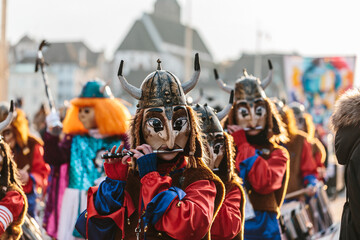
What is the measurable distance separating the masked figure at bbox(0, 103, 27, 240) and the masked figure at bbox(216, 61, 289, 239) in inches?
79.8

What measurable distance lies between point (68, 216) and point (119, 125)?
3.48ft

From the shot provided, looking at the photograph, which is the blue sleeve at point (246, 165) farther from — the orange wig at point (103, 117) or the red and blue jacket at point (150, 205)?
the red and blue jacket at point (150, 205)

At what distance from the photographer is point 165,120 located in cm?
363

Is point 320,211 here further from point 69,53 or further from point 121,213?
point 69,53

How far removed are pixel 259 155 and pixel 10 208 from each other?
233 centimetres

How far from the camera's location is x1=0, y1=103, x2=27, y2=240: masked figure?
438cm

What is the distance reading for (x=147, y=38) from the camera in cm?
7812

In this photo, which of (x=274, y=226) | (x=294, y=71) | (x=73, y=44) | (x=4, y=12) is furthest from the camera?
(x=73, y=44)

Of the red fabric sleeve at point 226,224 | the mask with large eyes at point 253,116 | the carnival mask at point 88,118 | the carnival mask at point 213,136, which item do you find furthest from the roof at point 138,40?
the red fabric sleeve at point 226,224

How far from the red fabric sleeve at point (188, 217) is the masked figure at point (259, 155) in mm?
2183

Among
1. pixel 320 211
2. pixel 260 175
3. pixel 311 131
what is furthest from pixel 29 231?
pixel 311 131

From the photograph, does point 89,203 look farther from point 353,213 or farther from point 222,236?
point 353,213

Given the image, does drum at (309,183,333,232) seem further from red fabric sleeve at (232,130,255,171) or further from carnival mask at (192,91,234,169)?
carnival mask at (192,91,234,169)

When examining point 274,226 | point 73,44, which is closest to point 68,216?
point 274,226
